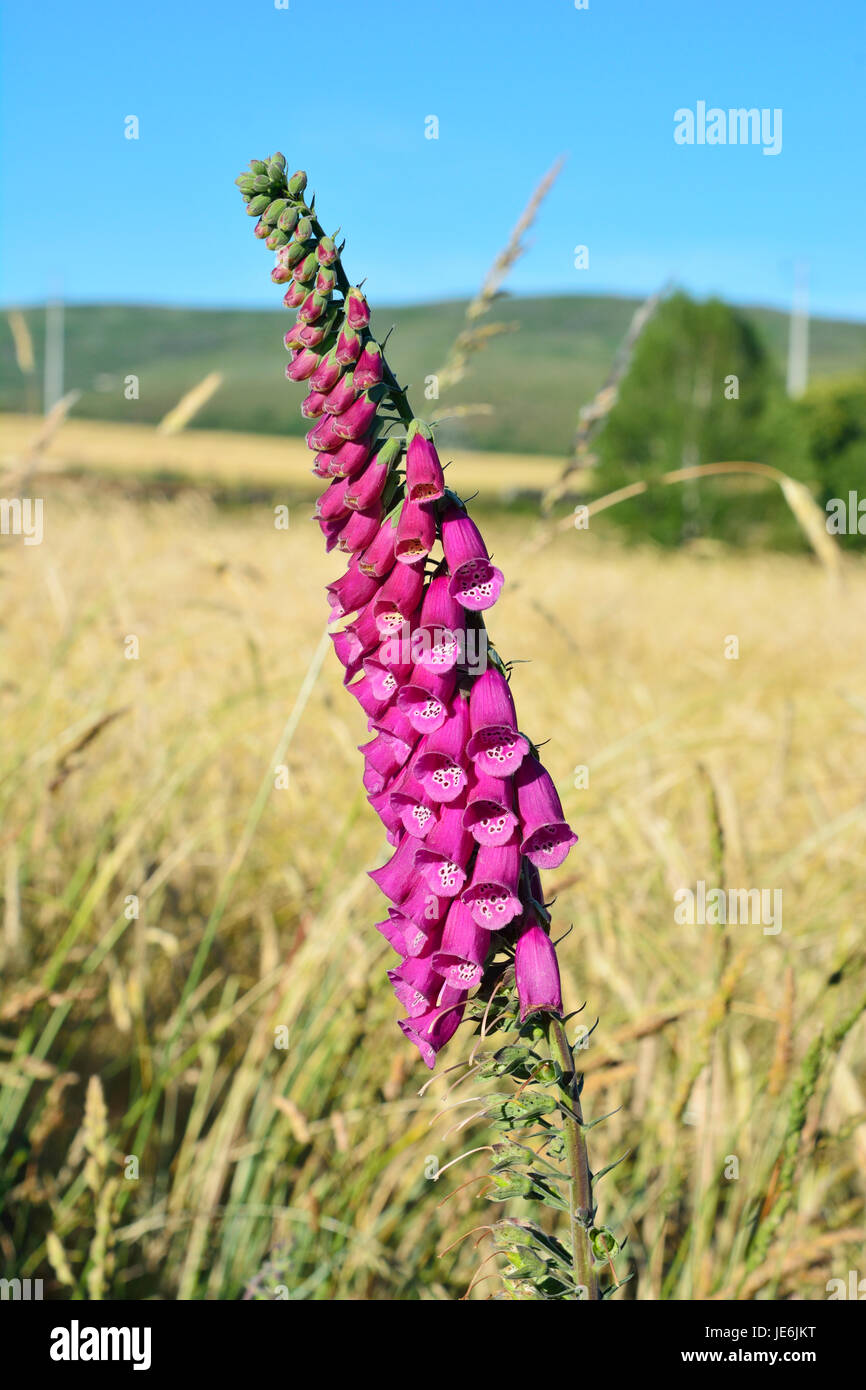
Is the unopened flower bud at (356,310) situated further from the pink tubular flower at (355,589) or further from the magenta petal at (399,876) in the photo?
the magenta petal at (399,876)

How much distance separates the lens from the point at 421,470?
3.41 feet

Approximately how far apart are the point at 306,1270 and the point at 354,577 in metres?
1.97

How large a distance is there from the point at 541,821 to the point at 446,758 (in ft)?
0.37

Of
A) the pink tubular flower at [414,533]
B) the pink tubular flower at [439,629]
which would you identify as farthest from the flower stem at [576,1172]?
the pink tubular flower at [414,533]

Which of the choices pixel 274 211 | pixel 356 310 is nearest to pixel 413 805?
pixel 356 310

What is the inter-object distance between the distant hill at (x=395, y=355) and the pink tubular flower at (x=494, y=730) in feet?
321

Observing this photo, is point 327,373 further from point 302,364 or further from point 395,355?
point 395,355

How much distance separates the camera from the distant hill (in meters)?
114

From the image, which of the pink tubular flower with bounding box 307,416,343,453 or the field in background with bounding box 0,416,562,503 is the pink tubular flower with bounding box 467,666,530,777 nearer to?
the pink tubular flower with bounding box 307,416,343,453

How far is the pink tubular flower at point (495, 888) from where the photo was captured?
1.01m
